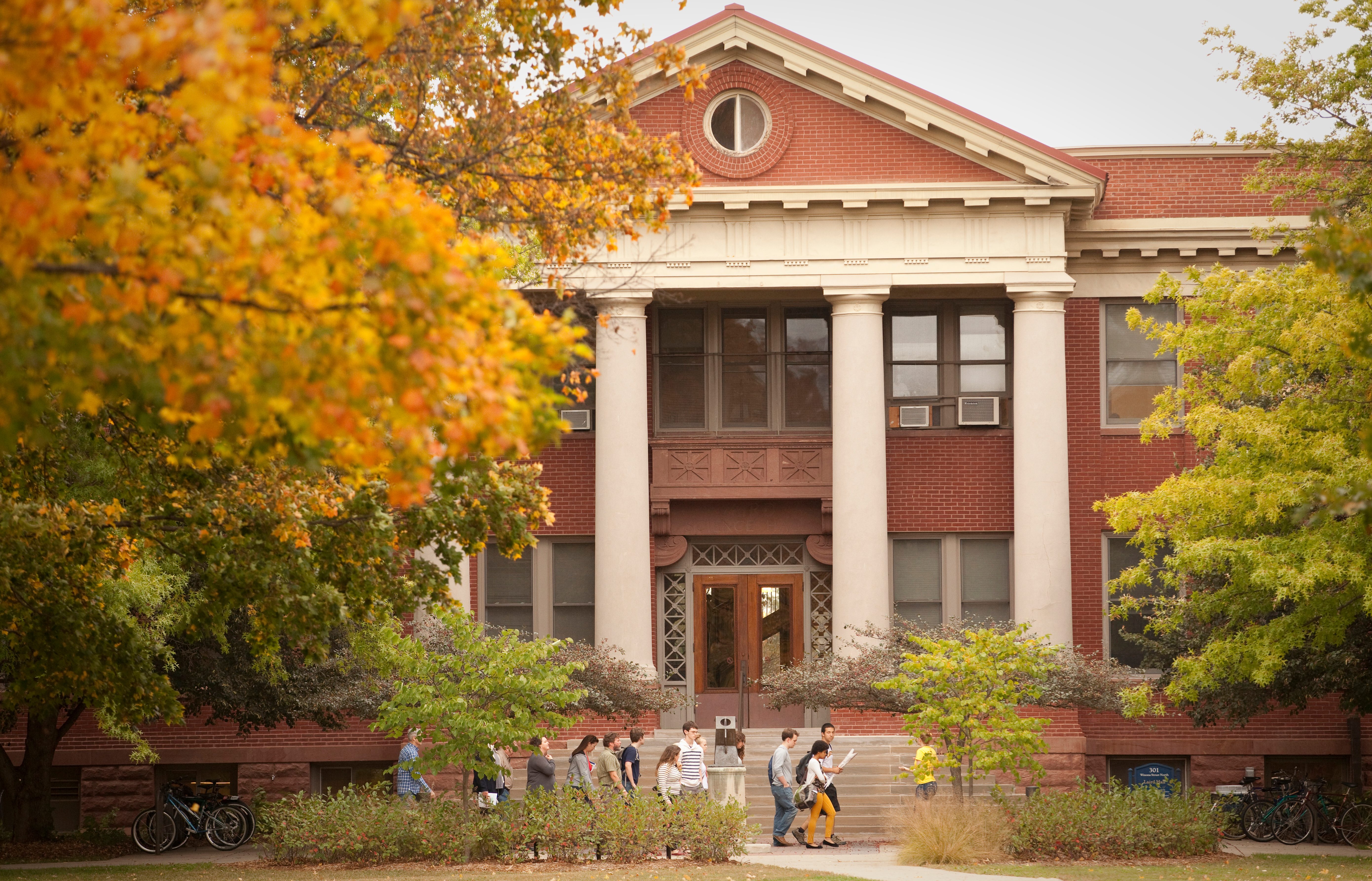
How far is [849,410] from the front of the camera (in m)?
23.6

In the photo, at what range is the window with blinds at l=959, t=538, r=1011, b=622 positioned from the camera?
25484mm

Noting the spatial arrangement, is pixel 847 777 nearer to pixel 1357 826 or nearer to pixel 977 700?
pixel 977 700

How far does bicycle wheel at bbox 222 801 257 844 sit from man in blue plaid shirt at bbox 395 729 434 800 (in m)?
3.14

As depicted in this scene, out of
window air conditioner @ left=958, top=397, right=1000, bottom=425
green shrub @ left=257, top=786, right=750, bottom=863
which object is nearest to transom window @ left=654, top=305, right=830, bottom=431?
window air conditioner @ left=958, top=397, right=1000, bottom=425

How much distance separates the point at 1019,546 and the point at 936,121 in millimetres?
7354

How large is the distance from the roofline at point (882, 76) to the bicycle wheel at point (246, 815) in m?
13.6

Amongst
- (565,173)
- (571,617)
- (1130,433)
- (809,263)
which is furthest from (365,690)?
Result: (1130,433)

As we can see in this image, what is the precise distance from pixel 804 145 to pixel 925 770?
1159 cm

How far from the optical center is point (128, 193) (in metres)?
4.23

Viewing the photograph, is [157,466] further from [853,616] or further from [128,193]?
[853,616]

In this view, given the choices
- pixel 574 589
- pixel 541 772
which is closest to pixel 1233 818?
pixel 541 772

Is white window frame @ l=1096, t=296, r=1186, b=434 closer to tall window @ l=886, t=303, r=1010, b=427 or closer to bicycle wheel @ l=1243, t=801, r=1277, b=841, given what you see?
tall window @ l=886, t=303, r=1010, b=427

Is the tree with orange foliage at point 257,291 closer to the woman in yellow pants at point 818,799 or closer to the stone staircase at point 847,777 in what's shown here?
the woman in yellow pants at point 818,799

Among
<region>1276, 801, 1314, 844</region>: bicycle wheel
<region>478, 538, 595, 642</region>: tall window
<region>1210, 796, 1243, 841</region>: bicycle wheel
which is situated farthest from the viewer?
<region>478, 538, 595, 642</region>: tall window
